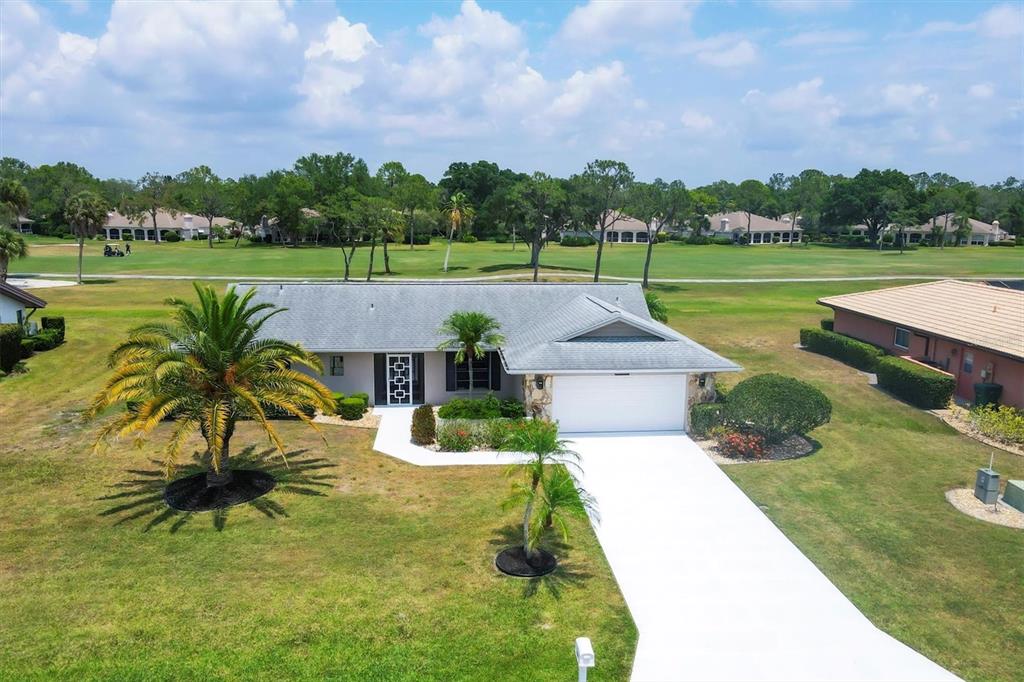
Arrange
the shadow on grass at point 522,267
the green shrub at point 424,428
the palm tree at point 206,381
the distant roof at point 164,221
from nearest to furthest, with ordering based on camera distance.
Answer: the palm tree at point 206,381
the green shrub at point 424,428
the shadow on grass at point 522,267
the distant roof at point 164,221

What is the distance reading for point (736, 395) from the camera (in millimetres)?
23062

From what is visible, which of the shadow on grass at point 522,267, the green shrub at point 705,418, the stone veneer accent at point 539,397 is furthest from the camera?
the shadow on grass at point 522,267

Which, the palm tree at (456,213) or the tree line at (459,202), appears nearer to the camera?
the tree line at (459,202)

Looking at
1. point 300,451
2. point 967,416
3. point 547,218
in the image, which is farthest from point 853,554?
point 547,218

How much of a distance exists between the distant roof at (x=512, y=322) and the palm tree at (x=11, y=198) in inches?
1893

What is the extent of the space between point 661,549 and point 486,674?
5.80 m

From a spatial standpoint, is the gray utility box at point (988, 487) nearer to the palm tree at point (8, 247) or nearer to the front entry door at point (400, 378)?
the front entry door at point (400, 378)

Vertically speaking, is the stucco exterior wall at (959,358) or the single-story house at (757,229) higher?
the single-story house at (757,229)

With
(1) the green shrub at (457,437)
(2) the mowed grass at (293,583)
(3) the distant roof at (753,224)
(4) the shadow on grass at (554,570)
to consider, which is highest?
(3) the distant roof at (753,224)

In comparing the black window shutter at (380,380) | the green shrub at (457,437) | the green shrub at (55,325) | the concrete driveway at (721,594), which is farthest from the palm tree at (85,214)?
the concrete driveway at (721,594)

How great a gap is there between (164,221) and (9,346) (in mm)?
102789

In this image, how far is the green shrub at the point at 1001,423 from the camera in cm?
2330

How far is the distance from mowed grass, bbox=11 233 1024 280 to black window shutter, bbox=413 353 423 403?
138ft

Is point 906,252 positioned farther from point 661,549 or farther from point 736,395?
point 661,549
